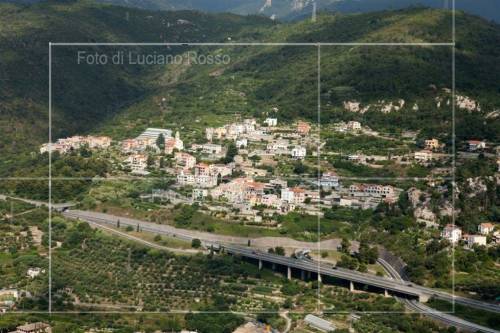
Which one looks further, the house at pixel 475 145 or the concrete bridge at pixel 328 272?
the house at pixel 475 145

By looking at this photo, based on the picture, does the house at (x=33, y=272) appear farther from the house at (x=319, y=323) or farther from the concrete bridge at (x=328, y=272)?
the house at (x=319, y=323)

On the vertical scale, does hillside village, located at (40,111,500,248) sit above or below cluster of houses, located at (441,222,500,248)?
above

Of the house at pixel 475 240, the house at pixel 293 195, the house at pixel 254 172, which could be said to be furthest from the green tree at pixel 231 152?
the house at pixel 475 240

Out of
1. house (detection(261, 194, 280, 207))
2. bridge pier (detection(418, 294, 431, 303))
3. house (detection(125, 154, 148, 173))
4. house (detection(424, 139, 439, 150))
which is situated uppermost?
house (detection(424, 139, 439, 150))

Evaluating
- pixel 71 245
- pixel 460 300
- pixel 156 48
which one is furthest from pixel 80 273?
pixel 156 48

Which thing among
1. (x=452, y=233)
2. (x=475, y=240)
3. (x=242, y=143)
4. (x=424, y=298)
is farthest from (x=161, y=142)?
(x=424, y=298)

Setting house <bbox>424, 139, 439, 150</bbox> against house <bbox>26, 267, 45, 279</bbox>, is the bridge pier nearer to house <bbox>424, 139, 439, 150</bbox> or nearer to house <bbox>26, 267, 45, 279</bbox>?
house <bbox>26, 267, 45, 279</bbox>

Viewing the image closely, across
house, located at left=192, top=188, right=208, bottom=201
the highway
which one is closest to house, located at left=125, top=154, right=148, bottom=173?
house, located at left=192, top=188, right=208, bottom=201
